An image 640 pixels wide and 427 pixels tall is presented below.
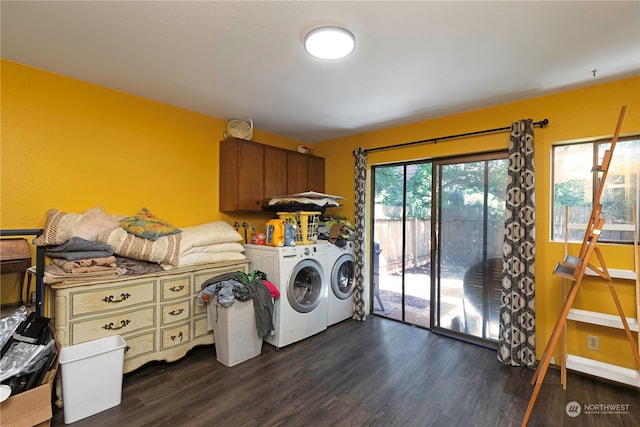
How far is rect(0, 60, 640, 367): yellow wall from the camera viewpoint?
2.16 metres

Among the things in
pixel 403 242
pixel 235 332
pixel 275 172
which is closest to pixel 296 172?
pixel 275 172

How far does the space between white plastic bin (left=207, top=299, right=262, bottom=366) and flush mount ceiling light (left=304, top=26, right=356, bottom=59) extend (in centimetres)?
211

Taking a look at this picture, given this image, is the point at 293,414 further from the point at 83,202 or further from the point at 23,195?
the point at 23,195

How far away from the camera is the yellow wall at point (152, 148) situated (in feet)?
7.07

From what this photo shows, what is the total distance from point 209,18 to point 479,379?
10.5ft

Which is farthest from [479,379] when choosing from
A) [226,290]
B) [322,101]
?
[322,101]

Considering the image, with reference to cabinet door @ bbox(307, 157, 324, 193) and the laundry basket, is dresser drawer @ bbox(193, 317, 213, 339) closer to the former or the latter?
the laundry basket

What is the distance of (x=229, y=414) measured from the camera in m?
1.90

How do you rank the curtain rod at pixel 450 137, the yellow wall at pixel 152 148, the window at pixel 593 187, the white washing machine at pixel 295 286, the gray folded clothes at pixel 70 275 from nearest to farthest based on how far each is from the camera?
the gray folded clothes at pixel 70 275, the yellow wall at pixel 152 148, the window at pixel 593 187, the curtain rod at pixel 450 137, the white washing machine at pixel 295 286

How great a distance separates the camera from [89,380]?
186 centimetres

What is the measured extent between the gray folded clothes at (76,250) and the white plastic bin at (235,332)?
0.99 metres

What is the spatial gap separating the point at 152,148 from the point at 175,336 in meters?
1.80

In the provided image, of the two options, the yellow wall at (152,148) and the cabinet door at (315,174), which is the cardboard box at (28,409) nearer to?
the yellow wall at (152,148)

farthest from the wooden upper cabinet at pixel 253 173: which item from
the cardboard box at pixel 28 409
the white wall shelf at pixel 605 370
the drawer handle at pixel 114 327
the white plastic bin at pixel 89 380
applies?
the white wall shelf at pixel 605 370
